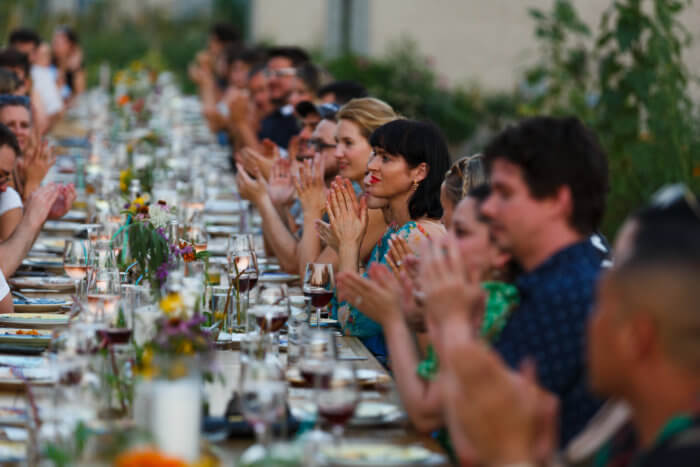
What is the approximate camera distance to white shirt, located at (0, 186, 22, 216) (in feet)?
14.2

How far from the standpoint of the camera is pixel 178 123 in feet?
27.4

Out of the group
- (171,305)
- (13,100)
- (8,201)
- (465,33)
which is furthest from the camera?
(465,33)

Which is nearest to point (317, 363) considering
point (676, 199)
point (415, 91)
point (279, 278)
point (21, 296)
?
point (676, 199)

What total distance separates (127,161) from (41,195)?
2042 mm

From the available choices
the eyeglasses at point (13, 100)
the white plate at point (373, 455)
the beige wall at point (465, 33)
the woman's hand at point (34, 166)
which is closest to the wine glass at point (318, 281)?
the white plate at point (373, 455)

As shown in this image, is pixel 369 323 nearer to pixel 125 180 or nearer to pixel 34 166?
pixel 125 180

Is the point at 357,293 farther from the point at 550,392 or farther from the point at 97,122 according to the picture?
the point at 97,122

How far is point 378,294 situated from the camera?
223 centimetres

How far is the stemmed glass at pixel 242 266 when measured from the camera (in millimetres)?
3113

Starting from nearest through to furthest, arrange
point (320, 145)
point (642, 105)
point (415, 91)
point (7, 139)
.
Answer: point (7, 139) → point (320, 145) → point (642, 105) → point (415, 91)

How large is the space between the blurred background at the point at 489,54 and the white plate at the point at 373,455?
4155 millimetres

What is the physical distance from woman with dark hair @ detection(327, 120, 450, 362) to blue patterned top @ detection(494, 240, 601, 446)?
1438mm

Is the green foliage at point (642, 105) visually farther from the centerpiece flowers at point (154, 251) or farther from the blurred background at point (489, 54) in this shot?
the centerpiece flowers at point (154, 251)

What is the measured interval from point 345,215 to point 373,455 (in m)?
1.67
